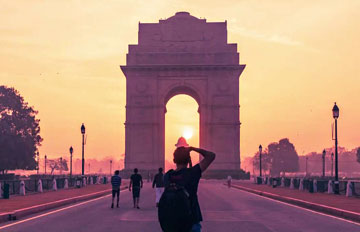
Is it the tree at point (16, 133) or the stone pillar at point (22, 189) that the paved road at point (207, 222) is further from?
the tree at point (16, 133)

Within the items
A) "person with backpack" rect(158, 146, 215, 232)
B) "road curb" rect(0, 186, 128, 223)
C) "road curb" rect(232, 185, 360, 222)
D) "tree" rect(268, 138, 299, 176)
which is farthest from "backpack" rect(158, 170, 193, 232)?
"tree" rect(268, 138, 299, 176)

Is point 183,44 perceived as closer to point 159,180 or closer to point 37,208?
point 159,180

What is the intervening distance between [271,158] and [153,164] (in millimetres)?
113742

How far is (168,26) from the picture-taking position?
261 feet

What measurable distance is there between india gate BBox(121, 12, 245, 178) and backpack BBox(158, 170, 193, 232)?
6921cm

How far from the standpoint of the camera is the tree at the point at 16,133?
79306 millimetres

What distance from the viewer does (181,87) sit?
78625mm

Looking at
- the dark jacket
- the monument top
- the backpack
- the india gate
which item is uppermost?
the monument top

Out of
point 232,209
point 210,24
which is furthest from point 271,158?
point 232,209

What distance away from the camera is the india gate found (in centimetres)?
7631

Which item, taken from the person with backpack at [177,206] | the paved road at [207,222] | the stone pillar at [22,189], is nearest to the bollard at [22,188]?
the stone pillar at [22,189]

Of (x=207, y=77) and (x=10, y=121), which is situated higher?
(x=207, y=77)

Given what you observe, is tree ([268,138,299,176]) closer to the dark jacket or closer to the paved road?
the dark jacket

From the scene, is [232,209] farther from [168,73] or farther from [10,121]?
[10,121]
